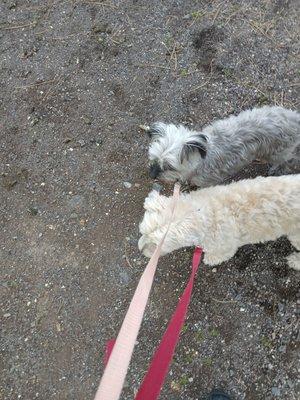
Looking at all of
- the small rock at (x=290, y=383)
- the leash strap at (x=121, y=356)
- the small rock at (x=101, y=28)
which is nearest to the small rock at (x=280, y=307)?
the small rock at (x=290, y=383)

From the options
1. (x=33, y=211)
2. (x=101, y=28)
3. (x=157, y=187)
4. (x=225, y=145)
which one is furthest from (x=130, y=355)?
(x=101, y=28)

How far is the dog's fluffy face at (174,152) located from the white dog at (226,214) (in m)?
0.39

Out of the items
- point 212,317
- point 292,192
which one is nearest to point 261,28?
point 292,192

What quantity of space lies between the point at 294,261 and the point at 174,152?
1.59 m

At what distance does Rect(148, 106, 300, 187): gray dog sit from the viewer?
3.71 m

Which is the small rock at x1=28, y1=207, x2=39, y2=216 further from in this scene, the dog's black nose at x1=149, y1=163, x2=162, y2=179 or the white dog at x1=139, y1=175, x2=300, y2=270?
the white dog at x1=139, y1=175, x2=300, y2=270

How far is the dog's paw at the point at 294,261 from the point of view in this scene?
396 cm

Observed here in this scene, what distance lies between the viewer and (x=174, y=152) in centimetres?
371

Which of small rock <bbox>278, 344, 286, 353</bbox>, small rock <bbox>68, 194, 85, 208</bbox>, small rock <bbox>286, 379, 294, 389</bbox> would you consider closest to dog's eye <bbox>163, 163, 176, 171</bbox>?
small rock <bbox>68, 194, 85, 208</bbox>

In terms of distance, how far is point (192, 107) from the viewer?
4.64 metres

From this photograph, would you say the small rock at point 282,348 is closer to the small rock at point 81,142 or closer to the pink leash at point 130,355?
the pink leash at point 130,355

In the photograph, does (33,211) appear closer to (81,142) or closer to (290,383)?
(81,142)

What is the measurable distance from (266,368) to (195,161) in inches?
80.5

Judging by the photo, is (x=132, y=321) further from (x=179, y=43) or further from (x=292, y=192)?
(x=179, y=43)
